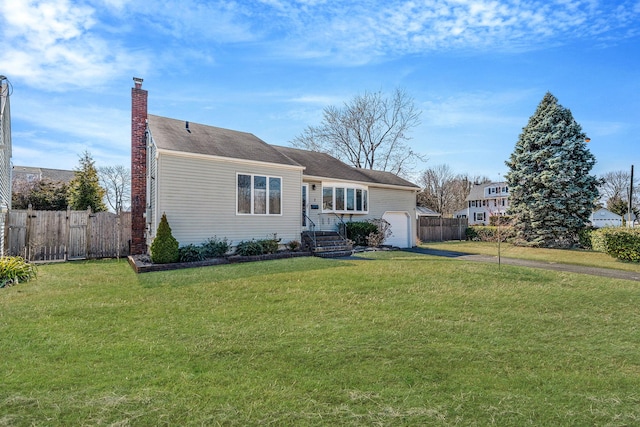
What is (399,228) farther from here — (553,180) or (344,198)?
(553,180)

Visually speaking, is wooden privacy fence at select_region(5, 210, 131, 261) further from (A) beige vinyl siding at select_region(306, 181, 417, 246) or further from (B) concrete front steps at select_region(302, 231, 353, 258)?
(A) beige vinyl siding at select_region(306, 181, 417, 246)

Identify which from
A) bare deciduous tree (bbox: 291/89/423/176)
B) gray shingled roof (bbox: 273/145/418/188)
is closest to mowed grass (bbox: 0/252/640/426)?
gray shingled roof (bbox: 273/145/418/188)

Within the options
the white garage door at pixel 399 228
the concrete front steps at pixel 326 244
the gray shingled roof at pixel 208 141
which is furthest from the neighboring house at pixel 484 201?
the gray shingled roof at pixel 208 141

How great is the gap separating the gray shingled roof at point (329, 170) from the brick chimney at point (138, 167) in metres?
6.67

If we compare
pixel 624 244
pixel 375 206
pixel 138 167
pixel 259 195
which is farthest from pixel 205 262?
pixel 624 244

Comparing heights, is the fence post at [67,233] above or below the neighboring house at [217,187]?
below

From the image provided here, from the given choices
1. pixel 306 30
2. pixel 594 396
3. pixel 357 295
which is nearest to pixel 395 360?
pixel 594 396

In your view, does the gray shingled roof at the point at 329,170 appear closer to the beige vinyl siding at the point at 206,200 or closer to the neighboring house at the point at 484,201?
the beige vinyl siding at the point at 206,200

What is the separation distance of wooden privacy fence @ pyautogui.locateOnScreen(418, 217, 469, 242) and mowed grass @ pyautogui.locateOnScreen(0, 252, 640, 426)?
1614cm

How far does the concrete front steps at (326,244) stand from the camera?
13.8 m

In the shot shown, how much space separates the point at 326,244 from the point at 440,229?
13276mm

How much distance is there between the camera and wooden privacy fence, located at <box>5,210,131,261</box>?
11680 mm

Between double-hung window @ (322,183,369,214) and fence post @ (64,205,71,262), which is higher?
double-hung window @ (322,183,369,214)

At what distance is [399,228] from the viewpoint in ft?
63.4
